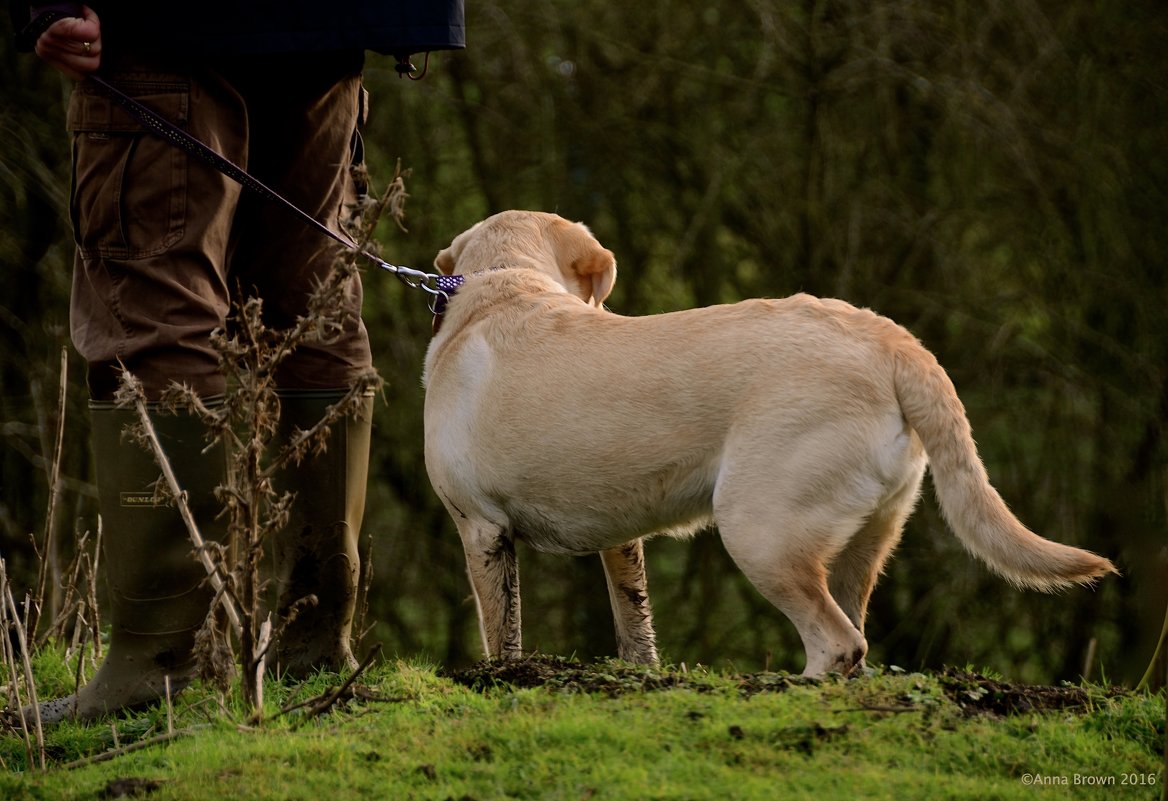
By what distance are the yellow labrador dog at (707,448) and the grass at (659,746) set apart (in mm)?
346

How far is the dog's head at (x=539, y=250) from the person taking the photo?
14.4ft

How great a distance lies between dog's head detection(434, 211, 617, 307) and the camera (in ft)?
14.4

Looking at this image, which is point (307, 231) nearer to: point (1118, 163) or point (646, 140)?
point (646, 140)

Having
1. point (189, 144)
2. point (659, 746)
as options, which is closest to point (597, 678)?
point (659, 746)

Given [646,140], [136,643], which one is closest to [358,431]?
[136,643]

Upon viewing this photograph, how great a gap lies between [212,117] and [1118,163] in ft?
18.3

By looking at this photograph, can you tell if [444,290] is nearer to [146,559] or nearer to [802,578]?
[146,559]

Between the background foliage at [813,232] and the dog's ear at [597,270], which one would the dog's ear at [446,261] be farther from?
the background foliage at [813,232]

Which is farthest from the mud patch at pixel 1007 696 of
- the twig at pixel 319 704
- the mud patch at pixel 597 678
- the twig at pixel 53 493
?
the twig at pixel 53 493

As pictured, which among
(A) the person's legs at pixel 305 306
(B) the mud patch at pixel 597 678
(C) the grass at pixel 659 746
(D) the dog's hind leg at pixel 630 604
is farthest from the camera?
(D) the dog's hind leg at pixel 630 604

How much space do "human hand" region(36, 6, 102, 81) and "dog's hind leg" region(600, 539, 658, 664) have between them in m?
2.00

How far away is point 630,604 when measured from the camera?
4.21m

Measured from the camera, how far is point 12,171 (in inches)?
300

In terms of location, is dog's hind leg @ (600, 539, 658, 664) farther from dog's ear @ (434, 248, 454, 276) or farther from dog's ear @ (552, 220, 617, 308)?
dog's ear @ (434, 248, 454, 276)
